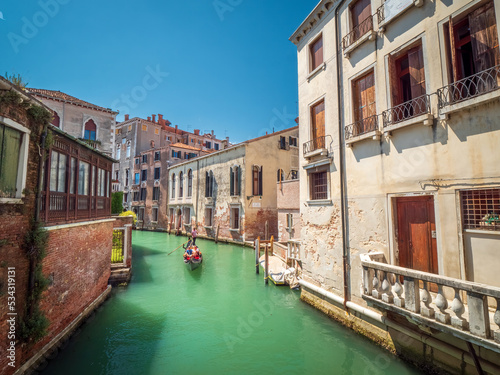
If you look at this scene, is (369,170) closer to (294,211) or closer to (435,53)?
(435,53)

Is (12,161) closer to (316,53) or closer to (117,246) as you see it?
(117,246)

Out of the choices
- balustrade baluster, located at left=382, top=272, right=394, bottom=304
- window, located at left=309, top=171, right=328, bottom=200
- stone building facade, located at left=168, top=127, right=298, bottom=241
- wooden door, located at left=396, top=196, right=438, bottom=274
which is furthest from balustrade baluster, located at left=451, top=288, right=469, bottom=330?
stone building facade, located at left=168, top=127, right=298, bottom=241

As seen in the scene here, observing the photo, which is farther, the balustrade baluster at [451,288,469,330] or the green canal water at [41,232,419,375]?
the green canal water at [41,232,419,375]

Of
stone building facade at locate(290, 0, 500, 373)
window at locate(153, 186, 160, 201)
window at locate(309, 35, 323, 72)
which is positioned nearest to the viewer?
stone building facade at locate(290, 0, 500, 373)

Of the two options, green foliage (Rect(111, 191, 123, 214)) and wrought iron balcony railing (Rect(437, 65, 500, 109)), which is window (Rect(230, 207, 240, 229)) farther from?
wrought iron balcony railing (Rect(437, 65, 500, 109))

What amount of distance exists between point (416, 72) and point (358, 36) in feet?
7.31

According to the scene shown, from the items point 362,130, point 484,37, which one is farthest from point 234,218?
point 484,37

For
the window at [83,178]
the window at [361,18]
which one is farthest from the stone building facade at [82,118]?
the window at [361,18]

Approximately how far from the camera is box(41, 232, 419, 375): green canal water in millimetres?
5547

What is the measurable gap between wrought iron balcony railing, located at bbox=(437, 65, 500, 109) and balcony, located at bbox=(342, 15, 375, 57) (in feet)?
8.57

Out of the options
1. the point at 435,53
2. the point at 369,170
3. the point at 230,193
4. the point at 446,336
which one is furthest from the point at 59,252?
the point at 230,193

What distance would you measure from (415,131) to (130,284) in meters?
11.5

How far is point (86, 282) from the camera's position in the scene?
25.2 feet

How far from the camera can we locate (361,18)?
7.01 metres
